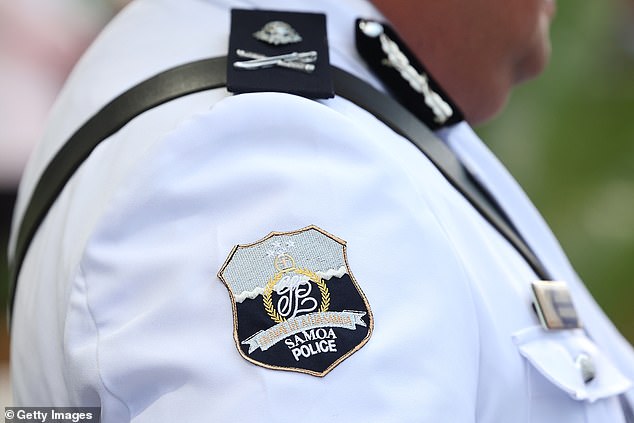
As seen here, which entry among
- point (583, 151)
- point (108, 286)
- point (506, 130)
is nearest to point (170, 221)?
point (108, 286)

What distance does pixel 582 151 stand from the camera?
2.74m

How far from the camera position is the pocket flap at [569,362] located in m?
0.87

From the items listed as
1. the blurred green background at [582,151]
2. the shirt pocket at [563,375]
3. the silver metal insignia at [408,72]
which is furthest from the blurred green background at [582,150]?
the shirt pocket at [563,375]

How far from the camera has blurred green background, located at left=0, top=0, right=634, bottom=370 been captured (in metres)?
2.63

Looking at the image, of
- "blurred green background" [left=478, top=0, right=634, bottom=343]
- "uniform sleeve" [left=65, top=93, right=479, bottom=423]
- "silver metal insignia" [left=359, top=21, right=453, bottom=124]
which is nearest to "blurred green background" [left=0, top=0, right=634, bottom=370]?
"blurred green background" [left=478, top=0, right=634, bottom=343]

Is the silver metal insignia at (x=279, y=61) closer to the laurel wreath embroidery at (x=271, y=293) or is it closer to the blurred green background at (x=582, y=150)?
the laurel wreath embroidery at (x=271, y=293)

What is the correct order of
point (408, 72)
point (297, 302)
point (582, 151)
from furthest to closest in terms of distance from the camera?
point (582, 151), point (408, 72), point (297, 302)

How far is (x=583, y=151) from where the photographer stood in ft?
8.97

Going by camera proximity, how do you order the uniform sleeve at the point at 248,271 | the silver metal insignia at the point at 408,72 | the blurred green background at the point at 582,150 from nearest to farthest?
the uniform sleeve at the point at 248,271 < the silver metal insignia at the point at 408,72 < the blurred green background at the point at 582,150

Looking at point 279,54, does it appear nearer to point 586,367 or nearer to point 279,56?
point 279,56

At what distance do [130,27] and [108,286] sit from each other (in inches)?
15.2

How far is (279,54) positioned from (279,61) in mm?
19
